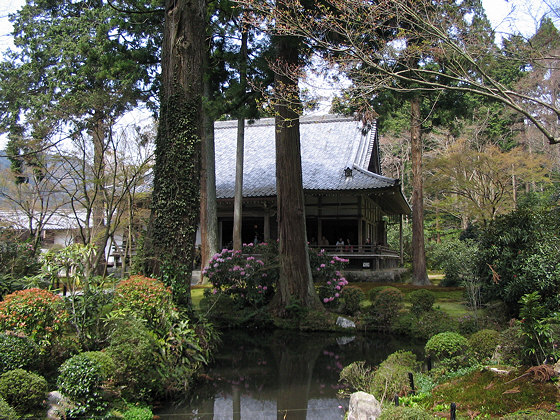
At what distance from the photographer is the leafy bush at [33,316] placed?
196 inches

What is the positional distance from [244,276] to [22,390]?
26.3ft

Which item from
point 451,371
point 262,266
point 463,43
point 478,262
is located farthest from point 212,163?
point 451,371

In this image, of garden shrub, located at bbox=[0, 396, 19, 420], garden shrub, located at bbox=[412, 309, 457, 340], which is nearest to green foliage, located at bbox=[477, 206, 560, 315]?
garden shrub, located at bbox=[412, 309, 457, 340]

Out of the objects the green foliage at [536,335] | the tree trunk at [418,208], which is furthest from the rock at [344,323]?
the green foliage at [536,335]

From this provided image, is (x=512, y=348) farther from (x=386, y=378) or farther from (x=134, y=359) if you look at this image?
(x=134, y=359)

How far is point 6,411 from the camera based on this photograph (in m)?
3.84

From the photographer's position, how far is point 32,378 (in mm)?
4387

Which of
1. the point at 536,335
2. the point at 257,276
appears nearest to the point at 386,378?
the point at 536,335

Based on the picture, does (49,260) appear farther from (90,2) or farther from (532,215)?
(90,2)

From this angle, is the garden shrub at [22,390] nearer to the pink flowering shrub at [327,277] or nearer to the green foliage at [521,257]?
the green foliage at [521,257]

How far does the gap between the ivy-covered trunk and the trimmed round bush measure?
391 cm

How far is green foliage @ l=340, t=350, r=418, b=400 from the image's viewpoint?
5.27m

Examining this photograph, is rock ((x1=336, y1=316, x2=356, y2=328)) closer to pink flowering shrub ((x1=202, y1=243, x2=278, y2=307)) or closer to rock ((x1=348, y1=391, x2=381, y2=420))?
pink flowering shrub ((x1=202, y1=243, x2=278, y2=307))

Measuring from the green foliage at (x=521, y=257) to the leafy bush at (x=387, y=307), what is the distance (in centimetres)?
196
